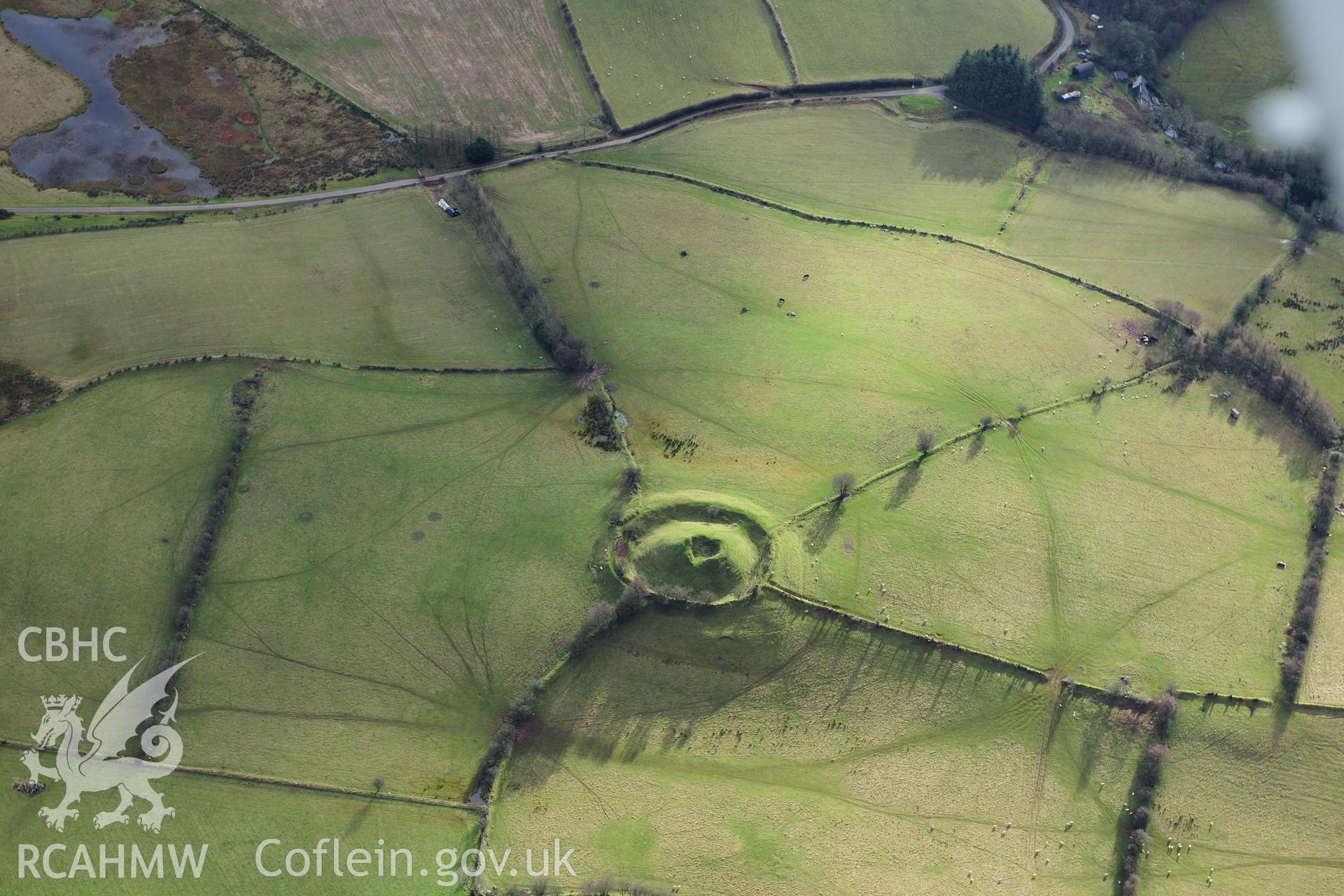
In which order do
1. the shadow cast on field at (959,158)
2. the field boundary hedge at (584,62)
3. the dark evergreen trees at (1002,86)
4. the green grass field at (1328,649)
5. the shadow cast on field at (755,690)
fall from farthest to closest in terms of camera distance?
the dark evergreen trees at (1002,86)
the field boundary hedge at (584,62)
the shadow cast on field at (959,158)
the green grass field at (1328,649)
the shadow cast on field at (755,690)

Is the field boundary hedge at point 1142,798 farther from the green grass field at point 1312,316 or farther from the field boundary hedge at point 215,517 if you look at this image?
the field boundary hedge at point 215,517

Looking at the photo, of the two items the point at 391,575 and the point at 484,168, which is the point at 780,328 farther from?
the point at 391,575

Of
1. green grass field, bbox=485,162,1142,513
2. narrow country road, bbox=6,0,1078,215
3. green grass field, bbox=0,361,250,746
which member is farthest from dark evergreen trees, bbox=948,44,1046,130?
green grass field, bbox=0,361,250,746

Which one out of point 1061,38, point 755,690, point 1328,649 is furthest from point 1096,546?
point 1061,38

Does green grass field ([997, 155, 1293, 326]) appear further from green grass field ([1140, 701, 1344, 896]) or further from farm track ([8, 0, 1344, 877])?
green grass field ([1140, 701, 1344, 896])

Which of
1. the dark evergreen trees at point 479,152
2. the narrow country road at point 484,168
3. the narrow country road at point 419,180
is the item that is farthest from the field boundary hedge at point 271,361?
the dark evergreen trees at point 479,152

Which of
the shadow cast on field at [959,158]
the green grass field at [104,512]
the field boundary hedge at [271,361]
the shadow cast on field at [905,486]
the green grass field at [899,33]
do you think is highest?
the green grass field at [899,33]
